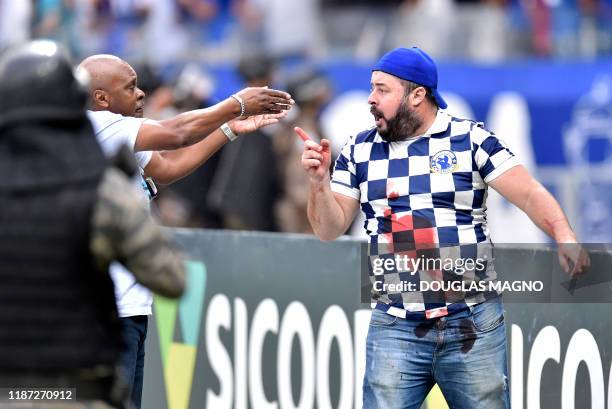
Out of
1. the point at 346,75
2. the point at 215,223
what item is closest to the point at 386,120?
the point at 215,223

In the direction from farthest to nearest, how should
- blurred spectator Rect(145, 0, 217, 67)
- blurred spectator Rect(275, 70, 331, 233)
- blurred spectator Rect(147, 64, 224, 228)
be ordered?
blurred spectator Rect(145, 0, 217, 67) → blurred spectator Rect(147, 64, 224, 228) → blurred spectator Rect(275, 70, 331, 233)

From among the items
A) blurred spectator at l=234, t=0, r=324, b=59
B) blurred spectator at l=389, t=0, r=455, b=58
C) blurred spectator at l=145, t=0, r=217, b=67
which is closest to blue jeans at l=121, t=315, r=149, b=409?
blurred spectator at l=389, t=0, r=455, b=58

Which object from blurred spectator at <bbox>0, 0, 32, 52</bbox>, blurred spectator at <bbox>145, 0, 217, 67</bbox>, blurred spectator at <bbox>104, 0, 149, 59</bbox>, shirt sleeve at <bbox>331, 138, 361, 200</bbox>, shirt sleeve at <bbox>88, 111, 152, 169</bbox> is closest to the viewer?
shirt sleeve at <bbox>88, 111, 152, 169</bbox>

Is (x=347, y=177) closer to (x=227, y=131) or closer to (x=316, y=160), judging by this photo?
(x=316, y=160)

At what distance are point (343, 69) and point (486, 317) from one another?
11.9m

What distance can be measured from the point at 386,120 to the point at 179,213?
8.39 meters

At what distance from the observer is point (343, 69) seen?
17.6 metres

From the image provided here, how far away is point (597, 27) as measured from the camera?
17641 millimetres

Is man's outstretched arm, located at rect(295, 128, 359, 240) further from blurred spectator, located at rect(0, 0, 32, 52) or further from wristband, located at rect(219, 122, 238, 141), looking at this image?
blurred spectator, located at rect(0, 0, 32, 52)

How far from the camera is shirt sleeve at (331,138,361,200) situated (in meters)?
6.25

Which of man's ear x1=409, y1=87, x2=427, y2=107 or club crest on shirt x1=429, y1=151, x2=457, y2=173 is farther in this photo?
man's ear x1=409, y1=87, x2=427, y2=107

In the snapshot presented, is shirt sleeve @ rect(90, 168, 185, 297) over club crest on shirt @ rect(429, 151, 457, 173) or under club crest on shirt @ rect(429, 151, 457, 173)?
under

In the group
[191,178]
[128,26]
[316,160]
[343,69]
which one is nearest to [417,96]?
[316,160]

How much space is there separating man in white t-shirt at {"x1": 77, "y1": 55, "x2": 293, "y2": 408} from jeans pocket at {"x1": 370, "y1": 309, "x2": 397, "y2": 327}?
1.04m
